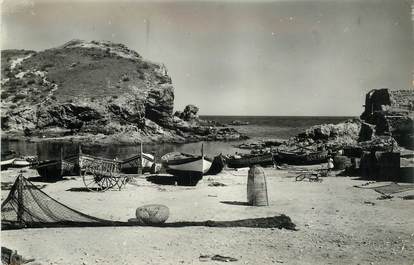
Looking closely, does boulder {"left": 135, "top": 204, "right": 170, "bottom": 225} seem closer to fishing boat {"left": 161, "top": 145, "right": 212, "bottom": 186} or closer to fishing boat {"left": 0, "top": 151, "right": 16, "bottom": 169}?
fishing boat {"left": 161, "top": 145, "right": 212, "bottom": 186}

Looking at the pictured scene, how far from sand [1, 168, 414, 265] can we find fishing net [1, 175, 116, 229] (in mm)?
346

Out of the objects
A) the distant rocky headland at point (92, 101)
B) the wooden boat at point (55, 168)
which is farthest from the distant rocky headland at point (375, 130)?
the distant rocky headland at point (92, 101)

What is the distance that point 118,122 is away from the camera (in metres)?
66.4

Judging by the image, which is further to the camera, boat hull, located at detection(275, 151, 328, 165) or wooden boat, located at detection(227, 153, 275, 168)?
boat hull, located at detection(275, 151, 328, 165)

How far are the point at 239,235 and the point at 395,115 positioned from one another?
32.2 metres

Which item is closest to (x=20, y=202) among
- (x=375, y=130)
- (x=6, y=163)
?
(x=6, y=163)

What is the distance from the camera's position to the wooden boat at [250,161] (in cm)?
3250

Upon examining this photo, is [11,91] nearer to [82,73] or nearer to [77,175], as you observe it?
[82,73]

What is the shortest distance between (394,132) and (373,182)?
59.9 feet

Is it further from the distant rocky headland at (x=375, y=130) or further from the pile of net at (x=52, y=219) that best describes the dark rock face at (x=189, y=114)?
the pile of net at (x=52, y=219)

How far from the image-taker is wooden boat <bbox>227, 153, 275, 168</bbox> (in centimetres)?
3250

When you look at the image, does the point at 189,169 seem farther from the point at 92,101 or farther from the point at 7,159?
the point at 92,101

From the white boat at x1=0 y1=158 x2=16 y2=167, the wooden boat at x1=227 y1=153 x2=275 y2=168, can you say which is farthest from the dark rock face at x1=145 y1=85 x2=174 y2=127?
the white boat at x1=0 y1=158 x2=16 y2=167

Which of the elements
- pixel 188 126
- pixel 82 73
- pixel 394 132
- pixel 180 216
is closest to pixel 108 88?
pixel 82 73
